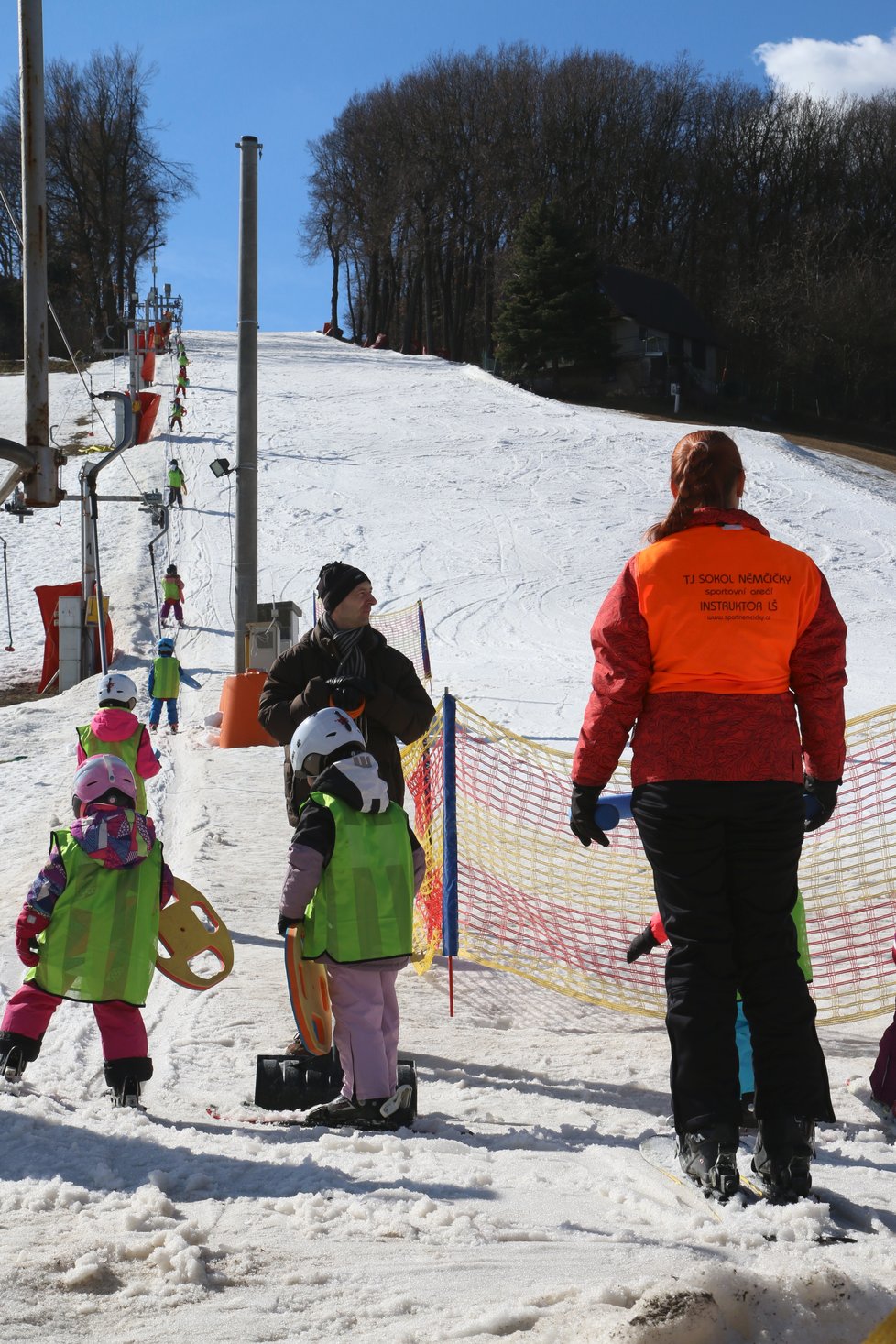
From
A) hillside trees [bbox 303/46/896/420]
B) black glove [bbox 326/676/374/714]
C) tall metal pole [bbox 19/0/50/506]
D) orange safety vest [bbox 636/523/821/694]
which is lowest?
black glove [bbox 326/676/374/714]

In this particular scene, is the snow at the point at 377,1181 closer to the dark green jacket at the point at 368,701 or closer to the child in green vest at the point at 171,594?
the dark green jacket at the point at 368,701

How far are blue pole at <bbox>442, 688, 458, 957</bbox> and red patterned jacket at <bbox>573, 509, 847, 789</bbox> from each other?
6.65ft

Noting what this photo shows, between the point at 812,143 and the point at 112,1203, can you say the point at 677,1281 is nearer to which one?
the point at 112,1203

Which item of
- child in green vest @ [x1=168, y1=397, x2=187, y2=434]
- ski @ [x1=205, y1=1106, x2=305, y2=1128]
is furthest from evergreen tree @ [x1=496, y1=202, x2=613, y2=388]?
ski @ [x1=205, y1=1106, x2=305, y2=1128]

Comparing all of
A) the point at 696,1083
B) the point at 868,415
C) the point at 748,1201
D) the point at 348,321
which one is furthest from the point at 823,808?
the point at 348,321

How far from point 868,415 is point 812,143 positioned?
1947cm

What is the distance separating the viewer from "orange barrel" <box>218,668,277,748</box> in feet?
35.9

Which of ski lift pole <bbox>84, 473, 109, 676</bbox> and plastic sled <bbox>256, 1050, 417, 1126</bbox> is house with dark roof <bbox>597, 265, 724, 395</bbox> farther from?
plastic sled <bbox>256, 1050, 417, 1126</bbox>

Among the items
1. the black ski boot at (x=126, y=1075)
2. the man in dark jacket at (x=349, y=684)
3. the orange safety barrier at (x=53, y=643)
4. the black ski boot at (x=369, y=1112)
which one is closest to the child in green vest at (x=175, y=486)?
the orange safety barrier at (x=53, y=643)

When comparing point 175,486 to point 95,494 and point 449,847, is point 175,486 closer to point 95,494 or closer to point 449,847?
point 95,494

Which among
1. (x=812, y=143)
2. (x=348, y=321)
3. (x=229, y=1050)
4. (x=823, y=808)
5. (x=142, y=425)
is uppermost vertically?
(x=812, y=143)

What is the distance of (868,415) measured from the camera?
5425 cm

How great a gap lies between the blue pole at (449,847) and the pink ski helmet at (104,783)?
1.46 metres

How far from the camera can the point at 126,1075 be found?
3994 mm
